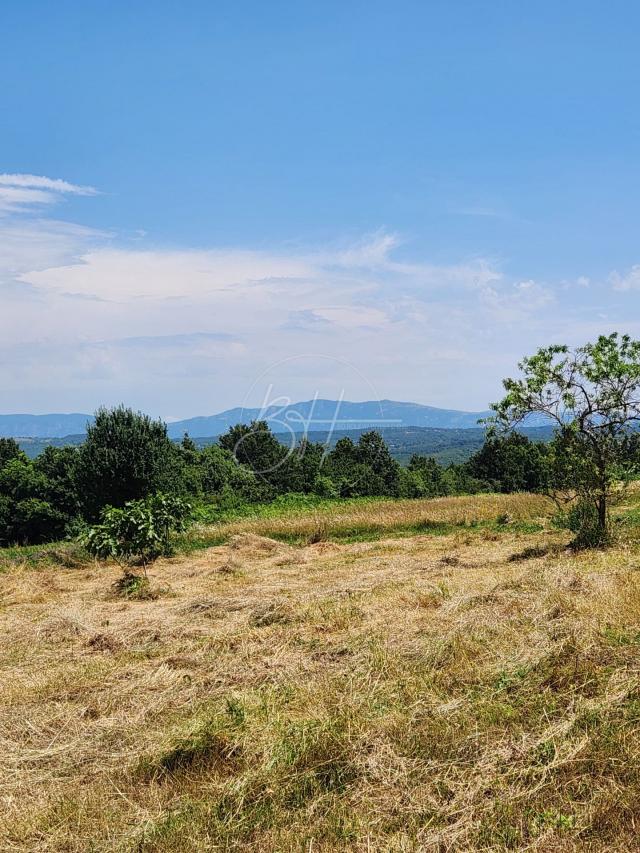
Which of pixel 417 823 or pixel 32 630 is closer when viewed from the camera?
pixel 417 823

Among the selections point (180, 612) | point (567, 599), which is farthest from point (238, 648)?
point (567, 599)

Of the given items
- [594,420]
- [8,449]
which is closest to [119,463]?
[594,420]

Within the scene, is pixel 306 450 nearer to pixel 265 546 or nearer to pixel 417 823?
pixel 265 546

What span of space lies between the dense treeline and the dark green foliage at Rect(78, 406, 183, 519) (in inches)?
1.8

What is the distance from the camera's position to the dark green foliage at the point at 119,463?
87.2 feet

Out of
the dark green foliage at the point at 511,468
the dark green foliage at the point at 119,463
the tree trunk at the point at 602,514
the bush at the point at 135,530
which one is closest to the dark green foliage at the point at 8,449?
the dark green foliage at the point at 119,463

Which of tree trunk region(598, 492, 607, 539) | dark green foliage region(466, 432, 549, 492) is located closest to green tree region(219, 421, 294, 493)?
dark green foliage region(466, 432, 549, 492)

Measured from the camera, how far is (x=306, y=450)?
209 ft

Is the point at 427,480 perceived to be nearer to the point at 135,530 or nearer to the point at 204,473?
the point at 204,473

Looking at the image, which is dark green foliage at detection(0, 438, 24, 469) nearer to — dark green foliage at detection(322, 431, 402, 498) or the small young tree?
dark green foliage at detection(322, 431, 402, 498)

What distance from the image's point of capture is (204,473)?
48062 millimetres

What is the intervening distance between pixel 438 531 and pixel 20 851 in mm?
18219

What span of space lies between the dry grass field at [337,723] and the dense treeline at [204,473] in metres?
6.89

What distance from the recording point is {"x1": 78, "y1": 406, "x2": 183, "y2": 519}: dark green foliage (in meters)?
26.6
